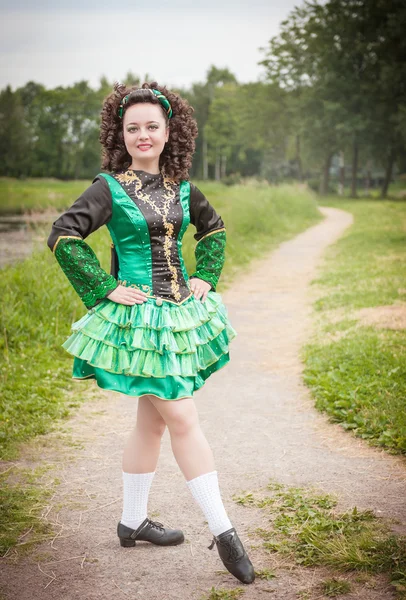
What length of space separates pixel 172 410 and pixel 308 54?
4429 cm

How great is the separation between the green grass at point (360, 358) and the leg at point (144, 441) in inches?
65.3

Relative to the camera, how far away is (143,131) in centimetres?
268

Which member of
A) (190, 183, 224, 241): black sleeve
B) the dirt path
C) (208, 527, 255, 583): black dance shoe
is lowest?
the dirt path

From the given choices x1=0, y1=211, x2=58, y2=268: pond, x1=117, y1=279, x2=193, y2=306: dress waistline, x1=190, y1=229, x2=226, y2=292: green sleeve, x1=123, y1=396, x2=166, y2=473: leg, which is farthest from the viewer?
x1=0, y1=211, x2=58, y2=268: pond

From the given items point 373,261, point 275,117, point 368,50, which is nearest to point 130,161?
point 373,261

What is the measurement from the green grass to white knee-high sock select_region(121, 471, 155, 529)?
1.65 meters

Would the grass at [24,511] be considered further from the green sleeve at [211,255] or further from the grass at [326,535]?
the green sleeve at [211,255]

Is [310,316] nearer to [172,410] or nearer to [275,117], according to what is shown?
[172,410]

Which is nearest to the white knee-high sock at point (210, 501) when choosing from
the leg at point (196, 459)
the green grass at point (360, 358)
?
the leg at point (196, 459)

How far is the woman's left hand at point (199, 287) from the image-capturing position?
2.78m

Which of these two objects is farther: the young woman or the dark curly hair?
the dark curly hair

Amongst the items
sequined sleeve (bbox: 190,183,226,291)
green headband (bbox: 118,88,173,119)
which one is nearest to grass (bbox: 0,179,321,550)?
sequined sleeve (bbox: 190,183,226,291)

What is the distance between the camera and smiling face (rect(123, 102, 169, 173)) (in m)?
2.69

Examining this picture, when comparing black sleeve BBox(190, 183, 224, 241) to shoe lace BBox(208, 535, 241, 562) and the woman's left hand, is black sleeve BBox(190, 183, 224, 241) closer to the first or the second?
the woman's left hand
